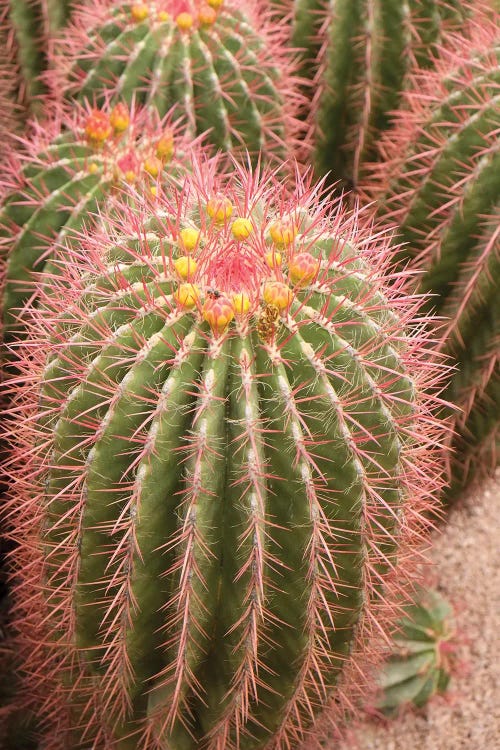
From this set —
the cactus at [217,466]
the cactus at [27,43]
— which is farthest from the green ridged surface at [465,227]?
the cactus at [27,43]

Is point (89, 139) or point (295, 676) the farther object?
point (89, 139)

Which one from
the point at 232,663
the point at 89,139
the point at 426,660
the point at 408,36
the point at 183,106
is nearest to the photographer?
the point at 232,663

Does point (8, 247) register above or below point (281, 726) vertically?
above

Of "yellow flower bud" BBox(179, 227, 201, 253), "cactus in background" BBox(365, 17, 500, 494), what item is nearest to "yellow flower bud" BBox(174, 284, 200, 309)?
"yellow flower bud" BBox(179, 227, 201, 253)

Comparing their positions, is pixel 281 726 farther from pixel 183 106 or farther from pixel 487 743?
pixel 183 106

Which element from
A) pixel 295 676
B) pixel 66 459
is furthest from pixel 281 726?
pixel 66 459

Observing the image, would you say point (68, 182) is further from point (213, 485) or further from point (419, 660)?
point (419, 660)

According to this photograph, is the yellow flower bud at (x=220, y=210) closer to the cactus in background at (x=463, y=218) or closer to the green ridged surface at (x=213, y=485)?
the green ridged surface at (x=213, y=485)
